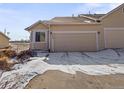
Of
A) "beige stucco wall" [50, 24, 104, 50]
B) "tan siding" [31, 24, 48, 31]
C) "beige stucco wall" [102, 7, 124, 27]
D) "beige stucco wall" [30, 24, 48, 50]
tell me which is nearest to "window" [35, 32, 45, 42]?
"beige stucco wall" [30, 24, 48, 50]

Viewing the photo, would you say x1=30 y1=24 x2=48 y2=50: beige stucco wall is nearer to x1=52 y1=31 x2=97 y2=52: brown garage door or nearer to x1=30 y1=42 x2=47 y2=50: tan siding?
x1=30 y1=42 x2=47 y2=50: tan siding

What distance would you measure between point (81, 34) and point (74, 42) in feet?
3.37

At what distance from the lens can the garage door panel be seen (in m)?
20.7

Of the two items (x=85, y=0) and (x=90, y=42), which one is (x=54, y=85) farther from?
(x=90, y=42)

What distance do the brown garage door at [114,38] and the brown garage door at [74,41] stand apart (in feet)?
4.05

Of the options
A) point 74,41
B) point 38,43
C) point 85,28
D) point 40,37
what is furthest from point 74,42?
point 38,43

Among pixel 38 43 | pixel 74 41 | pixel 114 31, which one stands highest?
pixel 114 31

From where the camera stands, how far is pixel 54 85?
9344mm

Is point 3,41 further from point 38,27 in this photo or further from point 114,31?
point 114,31

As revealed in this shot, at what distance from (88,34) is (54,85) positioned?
1230cm

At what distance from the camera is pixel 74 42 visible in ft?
68.1

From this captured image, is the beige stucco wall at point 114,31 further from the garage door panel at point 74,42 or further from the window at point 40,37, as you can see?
the window at point 40,37

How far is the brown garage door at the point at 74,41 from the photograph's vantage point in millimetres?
20719
